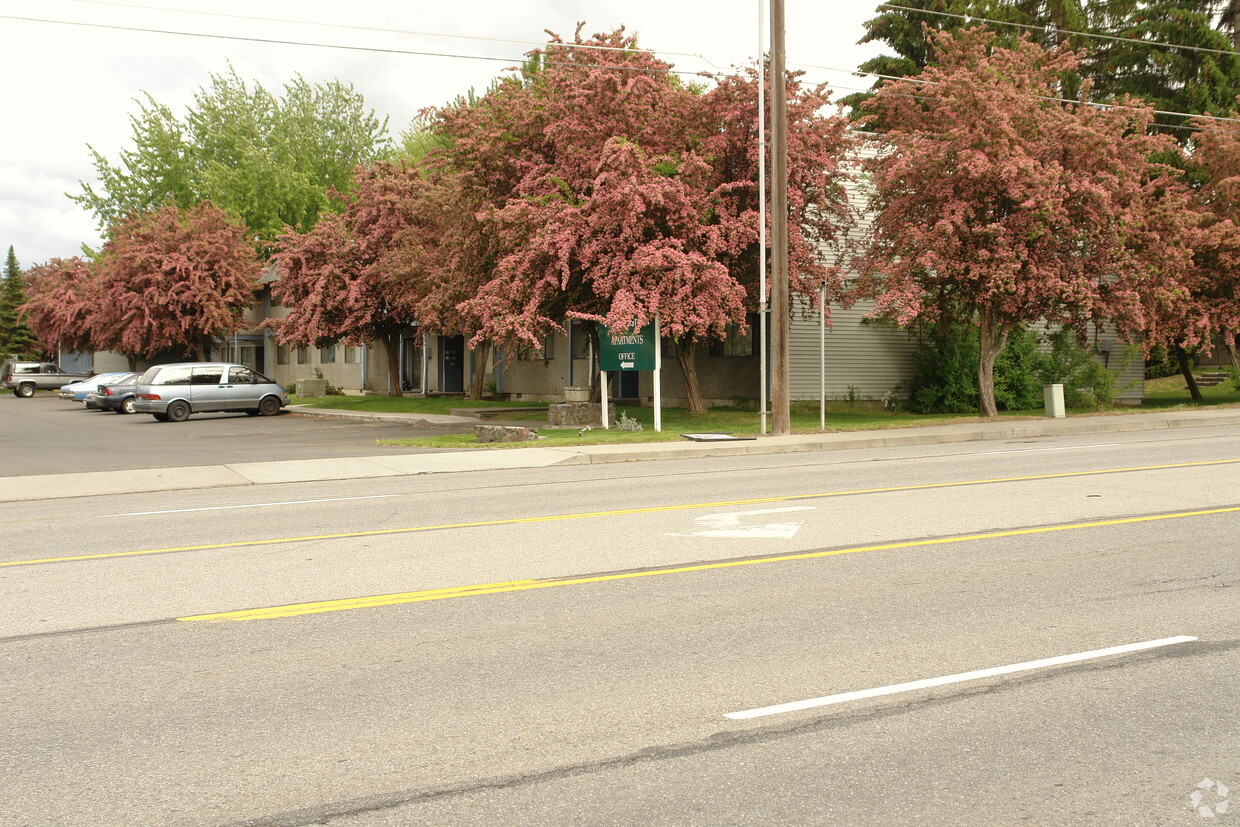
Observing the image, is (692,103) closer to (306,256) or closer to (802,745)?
(306,256)

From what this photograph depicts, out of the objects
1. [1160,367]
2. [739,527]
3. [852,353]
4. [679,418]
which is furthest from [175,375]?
[1160,367]

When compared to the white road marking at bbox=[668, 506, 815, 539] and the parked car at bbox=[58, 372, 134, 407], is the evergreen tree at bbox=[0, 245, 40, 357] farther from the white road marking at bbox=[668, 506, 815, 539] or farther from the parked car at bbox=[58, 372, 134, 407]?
the white road marking at bbox=[668, 506, 815, 539]

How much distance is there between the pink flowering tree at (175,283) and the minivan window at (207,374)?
52.4 feet

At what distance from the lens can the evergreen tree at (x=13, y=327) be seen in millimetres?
81625

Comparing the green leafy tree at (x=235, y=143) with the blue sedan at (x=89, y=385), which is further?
the green leafy tree at (x=235, y=143)

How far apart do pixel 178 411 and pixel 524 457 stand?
1865 centimetres

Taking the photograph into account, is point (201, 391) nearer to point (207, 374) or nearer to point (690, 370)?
point (207, 374)

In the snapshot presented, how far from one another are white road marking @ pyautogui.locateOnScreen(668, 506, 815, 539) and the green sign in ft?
39.1

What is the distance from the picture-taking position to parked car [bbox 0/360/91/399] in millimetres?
56156

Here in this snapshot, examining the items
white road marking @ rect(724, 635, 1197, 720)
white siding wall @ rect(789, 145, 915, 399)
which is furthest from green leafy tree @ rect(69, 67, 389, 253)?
white road marking @ rect(724, 635, 1197, 720)

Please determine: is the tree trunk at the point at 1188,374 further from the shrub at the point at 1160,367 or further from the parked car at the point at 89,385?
the parked car at the point at 89,385

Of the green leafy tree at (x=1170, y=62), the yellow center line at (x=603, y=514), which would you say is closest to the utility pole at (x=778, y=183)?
the yellow center line at (x=603, y=514)

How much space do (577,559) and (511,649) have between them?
2.67 m

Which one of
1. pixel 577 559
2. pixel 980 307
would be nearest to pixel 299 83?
pixel 980 307
